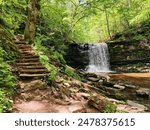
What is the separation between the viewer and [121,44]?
2995 cm

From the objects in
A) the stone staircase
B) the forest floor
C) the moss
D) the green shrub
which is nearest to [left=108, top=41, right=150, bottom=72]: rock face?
the forest floor

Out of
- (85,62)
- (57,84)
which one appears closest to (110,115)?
(57,84)

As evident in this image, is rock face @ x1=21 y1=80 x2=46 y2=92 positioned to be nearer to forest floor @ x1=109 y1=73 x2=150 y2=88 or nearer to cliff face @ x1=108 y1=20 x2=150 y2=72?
forest floor @ x1=109 y1=73 x2=150 y2=88

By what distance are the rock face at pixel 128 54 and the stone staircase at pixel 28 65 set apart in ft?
58.5

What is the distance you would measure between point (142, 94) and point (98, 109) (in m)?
5.65

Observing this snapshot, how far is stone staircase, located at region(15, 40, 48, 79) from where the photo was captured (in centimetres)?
997

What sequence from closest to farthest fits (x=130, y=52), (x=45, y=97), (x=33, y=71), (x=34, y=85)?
1. (x=45, y=97)
2. (x=34, y=85)
3. (x=33, y=71)
4. (x=130, y=52)

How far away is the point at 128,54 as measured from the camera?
98.0 feet

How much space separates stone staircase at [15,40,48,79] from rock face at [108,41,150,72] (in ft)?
58.5

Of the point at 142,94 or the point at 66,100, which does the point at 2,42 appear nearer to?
the point at 66,100

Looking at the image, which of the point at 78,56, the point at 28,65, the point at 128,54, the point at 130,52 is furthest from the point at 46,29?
the point at 28,65

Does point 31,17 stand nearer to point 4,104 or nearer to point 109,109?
point 109,109

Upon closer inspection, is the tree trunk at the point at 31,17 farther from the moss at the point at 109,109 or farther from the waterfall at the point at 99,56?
the waterfall at the point at 99,56

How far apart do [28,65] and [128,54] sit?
66.0 feet
